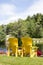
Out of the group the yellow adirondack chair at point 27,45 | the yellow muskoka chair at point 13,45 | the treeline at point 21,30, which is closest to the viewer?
the yellow adirondack chair at point 27,45

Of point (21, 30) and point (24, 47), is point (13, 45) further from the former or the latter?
point (21, 30)

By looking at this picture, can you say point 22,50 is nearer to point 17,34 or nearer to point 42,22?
point 17,34

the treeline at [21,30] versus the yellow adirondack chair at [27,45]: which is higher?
the treeline at [21,30]

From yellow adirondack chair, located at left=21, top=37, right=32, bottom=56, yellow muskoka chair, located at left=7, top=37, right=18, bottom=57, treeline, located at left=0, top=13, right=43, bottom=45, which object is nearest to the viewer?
yellow adirondack chair, located at left=21, top=37, right=32, bottom=56

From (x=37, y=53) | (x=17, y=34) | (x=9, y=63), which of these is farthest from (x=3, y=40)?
(x=9, y=63)

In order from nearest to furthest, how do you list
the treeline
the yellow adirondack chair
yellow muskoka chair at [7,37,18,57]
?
the yellow adirondack chair → yellow muskoka chair at [7,37,18,57] → the treeline

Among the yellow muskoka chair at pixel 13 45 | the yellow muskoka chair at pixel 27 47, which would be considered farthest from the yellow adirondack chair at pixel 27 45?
the yellow muskoka chair at pixel 13 45

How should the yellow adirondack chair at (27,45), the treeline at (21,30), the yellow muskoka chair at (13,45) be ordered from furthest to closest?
the treeline at (21,30), the yellow muskoka chair at (13,45), the yellow adirondack chair at (27,45)

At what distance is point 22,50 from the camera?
1239 cm

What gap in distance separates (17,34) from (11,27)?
8.22 metres

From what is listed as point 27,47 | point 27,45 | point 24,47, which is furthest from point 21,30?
point 27,45

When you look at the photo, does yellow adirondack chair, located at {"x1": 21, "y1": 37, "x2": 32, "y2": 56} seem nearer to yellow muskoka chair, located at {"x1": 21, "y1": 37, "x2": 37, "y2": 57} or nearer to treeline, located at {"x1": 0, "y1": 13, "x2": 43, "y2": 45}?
yellow muskoka chair, located at {"x1": 21, "y1": 37, "x2": 37, "y2": 57}

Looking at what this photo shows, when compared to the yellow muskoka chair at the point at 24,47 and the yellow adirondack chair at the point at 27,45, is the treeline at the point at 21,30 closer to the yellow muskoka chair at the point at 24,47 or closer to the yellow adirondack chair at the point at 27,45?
the yellow muskoka chair at the point at 24,47

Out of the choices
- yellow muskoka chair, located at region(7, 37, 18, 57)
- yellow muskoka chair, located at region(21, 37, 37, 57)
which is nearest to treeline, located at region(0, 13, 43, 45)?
yellow muskoka chair, located at region(7, 37, 18, 57)
